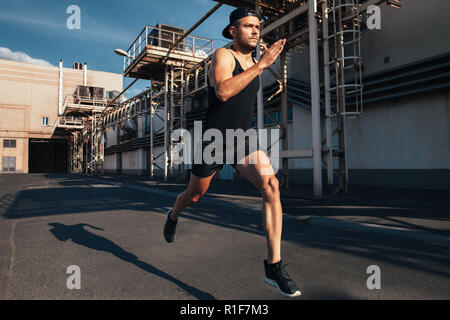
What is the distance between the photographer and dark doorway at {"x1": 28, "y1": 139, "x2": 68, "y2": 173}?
46.4 meters

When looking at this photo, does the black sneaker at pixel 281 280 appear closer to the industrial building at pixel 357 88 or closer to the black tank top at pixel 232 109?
the black tank top at pixel 232 109

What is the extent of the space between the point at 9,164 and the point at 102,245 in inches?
1634

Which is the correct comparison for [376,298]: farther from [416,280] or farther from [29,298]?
[29,298]

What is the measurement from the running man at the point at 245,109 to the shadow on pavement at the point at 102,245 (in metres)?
0.53

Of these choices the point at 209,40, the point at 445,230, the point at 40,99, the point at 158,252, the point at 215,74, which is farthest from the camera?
the point at 40,99

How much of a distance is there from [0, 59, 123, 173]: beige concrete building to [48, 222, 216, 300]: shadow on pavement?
39611 mm

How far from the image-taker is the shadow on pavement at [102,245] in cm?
213

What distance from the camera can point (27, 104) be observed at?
37.6 meters

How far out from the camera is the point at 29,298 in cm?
198

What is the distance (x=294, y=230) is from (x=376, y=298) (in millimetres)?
2196

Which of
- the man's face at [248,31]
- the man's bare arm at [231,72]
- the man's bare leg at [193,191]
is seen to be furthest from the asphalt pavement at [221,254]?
the man's face at [248,31]
